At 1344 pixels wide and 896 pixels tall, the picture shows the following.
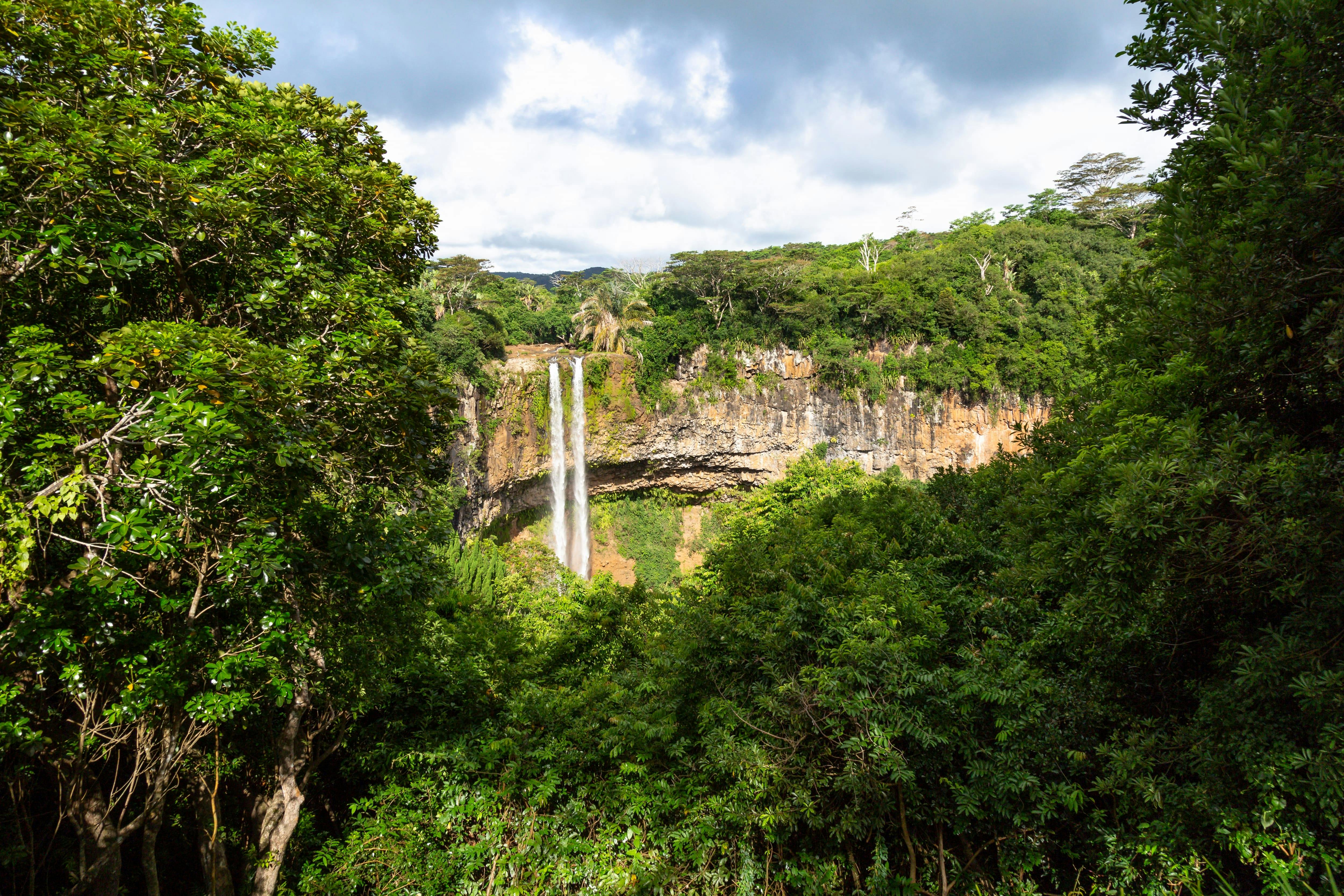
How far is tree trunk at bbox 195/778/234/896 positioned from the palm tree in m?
23.1

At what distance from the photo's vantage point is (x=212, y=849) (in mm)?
4594

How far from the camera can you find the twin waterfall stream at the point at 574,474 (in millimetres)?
24984

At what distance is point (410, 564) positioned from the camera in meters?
4.68

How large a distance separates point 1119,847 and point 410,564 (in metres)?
4.79

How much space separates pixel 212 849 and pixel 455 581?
2.50m

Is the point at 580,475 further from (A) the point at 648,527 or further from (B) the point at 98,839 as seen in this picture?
(B) the point at 98,839

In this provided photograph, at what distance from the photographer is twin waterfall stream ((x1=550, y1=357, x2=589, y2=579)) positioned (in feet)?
82.0

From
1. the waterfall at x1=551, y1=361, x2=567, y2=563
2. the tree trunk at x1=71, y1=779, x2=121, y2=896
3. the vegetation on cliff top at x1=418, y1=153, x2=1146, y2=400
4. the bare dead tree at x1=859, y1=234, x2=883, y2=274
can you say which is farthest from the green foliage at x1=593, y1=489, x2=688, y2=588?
the tree trunk at x1=71, y1=779, x2=121, y2=896

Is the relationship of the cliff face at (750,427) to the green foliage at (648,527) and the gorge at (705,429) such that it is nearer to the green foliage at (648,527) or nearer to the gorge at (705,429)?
the gorge at (705,429)

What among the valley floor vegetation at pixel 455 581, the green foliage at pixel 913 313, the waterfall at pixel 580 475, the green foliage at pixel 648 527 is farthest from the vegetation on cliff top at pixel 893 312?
the valley floor vegetation at pixel 455 581

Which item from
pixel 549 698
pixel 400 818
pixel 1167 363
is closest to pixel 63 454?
pixel 400 818

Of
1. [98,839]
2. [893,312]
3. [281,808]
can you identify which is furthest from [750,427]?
[98,839]

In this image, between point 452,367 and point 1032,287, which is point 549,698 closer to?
point 452,367

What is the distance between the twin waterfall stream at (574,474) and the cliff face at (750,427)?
278mm
